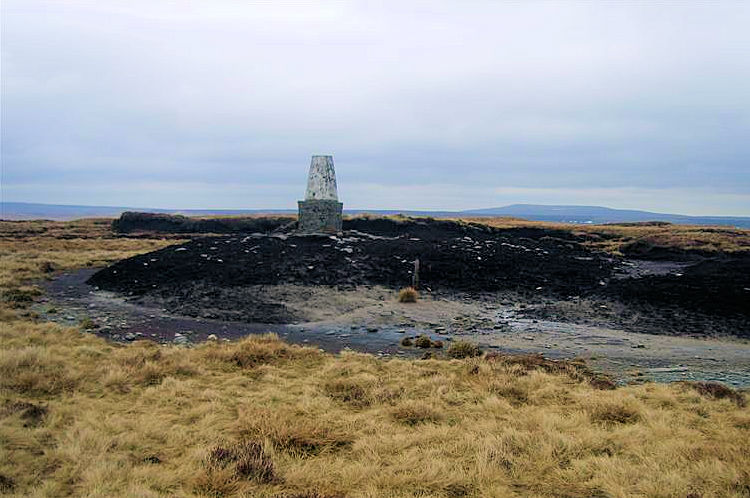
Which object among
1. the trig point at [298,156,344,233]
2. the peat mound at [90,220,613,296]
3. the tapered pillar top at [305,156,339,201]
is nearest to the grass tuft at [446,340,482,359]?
the peat mound at [90,220,613,296]

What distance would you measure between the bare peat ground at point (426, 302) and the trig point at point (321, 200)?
3327mm

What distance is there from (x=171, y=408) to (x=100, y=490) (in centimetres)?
317

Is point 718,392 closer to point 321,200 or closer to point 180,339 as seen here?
point 180,339

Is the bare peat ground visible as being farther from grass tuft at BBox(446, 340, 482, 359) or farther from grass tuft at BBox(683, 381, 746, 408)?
grass tuft at BBox(683, 381, 746, 408)

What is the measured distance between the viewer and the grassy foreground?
6312mm

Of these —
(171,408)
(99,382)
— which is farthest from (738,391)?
(99,382)

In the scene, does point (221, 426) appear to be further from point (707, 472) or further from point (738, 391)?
point (738, 391)

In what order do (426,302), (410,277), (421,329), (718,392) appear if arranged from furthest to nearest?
(410,277) → (426,302) → (421,329) → (718,392)

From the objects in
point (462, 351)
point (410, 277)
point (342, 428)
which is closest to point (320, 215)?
point (410, 277)

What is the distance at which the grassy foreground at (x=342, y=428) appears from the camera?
6.31m

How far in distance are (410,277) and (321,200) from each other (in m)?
12.2

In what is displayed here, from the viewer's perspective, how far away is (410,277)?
82.3ft

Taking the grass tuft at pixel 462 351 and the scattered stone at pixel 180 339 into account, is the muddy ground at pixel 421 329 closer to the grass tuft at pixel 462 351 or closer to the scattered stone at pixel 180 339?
the scattered stone at pixel 180 339

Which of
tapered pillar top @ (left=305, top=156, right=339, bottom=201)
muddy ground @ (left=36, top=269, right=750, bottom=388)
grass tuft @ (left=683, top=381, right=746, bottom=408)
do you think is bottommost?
muddy ground @ (left=36, top=269, right=750, bottom=388)
